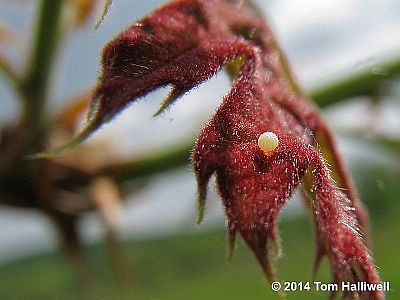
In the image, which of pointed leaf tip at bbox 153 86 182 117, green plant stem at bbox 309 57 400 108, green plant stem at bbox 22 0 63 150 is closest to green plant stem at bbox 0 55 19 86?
green plant stem at bbox 22 0 63 150

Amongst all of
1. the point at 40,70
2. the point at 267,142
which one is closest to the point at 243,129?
the point at 267,142

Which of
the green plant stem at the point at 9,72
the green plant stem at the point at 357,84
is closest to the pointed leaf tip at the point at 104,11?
the green plant stem at the point at 9,72

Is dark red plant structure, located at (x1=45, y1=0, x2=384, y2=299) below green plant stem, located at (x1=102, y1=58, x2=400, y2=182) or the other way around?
below

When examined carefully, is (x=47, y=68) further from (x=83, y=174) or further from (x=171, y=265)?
(x=171, y=265)

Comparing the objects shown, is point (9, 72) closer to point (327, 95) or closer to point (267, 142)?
point (327, 95)

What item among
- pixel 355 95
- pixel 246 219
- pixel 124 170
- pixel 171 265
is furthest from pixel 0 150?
pixel 171 265

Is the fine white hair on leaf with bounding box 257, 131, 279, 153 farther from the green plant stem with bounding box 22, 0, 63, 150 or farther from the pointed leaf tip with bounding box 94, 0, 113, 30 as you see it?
the green plant stem with bounding box 22, 0, 63, 150

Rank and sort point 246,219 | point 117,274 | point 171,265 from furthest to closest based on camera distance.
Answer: point 171,265 < point 117,274 < point 246,219
